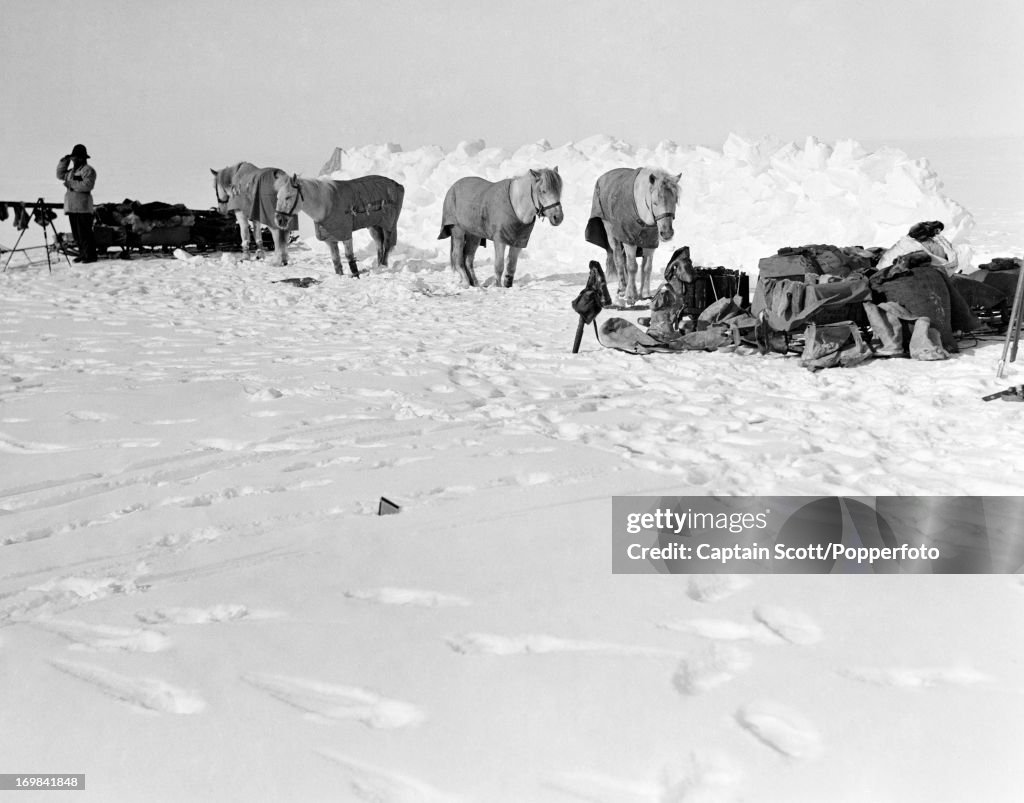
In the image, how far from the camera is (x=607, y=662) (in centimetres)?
218

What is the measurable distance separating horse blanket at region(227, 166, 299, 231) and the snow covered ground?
6.64 m

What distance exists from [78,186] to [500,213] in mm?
6276

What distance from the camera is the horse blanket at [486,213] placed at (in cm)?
1012

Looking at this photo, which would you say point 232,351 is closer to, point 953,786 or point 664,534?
point 664,534

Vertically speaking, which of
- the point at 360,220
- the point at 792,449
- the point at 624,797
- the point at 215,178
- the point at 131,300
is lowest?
the point at 624,797

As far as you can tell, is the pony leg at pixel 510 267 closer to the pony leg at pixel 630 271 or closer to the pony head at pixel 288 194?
the pony leg at pixel 630 271

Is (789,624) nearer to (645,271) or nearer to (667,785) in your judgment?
(667,785)

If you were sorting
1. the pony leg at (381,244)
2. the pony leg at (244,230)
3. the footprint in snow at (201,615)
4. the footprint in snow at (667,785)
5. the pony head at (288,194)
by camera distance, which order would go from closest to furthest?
the footprint in snow at (667,785) → the footprint in snow at (201,615) → the pony head at (288,194) → the pony leg at (381,244) → the pony leg at (244,230)

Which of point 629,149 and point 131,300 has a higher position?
point 629,149

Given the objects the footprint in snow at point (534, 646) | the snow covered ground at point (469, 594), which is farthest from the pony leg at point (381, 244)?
the footprint in snow at point (534, 646)

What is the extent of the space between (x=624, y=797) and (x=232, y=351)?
5.17 m

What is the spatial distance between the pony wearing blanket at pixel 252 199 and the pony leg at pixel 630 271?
5.52m

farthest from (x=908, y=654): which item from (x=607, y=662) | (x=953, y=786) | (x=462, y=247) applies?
(x=462, y=247)

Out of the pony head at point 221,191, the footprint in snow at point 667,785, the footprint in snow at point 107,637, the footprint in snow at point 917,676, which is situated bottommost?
the footprint in snow at point 667,785
